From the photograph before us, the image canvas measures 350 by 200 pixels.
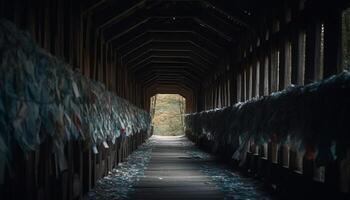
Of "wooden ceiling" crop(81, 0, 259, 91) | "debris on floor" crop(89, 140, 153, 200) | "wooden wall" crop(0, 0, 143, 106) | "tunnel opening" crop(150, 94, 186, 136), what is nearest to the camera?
"wooden wall" crop(0, 0, 143, 106)

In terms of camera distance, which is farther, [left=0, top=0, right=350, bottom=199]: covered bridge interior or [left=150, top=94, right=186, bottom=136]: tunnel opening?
[left=150, top=94, right=186, bottom=136]: tunnel opening

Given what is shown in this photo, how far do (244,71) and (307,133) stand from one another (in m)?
7.38

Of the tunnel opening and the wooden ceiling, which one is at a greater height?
the wooden ceiling

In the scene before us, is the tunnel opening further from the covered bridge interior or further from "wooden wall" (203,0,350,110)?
"wooden wall" (203,0,350,110)

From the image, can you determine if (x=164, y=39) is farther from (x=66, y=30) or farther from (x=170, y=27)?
(x=66, y=30)

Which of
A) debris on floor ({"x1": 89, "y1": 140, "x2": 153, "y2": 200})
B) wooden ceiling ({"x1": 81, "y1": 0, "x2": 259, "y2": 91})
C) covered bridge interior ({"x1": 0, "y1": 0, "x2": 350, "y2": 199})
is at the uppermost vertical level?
wooden ceiling ({"x1": 81, "y1": 0, "x2": 259, "y2": 91})

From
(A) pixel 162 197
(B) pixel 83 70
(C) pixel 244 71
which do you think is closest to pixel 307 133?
(A) pixel 162 197

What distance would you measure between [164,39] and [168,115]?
53478 millimetres

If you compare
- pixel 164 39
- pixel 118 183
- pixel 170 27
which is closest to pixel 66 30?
pixel 118 183

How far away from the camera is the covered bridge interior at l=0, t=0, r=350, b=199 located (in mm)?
4016

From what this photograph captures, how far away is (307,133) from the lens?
4.69 metres

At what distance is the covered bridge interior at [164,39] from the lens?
402 cm

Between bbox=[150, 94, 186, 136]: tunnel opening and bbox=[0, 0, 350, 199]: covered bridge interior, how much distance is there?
51409mm

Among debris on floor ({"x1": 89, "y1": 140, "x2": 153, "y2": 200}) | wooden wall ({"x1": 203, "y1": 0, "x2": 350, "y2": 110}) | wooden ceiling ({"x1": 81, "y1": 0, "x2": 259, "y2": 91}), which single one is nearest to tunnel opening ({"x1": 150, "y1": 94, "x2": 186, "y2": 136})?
wooden ceiling ({"x1": 81, "y1": 0, "x2": 259, "y2": 91})
